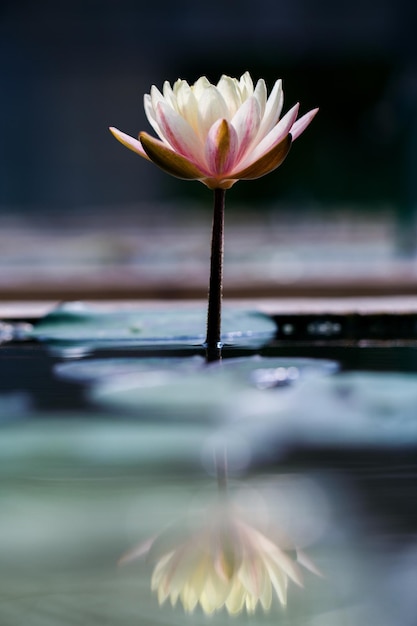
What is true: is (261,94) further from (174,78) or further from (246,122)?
(174,78)

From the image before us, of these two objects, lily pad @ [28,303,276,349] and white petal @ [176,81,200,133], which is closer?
white petal @ [176,81,200,133]

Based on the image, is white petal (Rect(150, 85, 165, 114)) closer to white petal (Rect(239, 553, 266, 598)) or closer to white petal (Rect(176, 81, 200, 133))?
white petal (Rect(176, 81, 200, 133))

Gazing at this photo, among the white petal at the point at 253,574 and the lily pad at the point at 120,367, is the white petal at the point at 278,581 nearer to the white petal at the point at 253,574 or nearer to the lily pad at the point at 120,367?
the white petal at the point at 253,574

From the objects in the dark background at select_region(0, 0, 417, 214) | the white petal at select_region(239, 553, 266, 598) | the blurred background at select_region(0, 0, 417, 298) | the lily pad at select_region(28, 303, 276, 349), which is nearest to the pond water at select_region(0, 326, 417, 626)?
the white petal at select_region(239, 553, 266, 598)

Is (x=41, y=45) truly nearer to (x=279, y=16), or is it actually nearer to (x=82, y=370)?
(x=279, y=16)

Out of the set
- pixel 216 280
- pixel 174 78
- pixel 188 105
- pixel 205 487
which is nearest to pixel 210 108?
pixel 188 105

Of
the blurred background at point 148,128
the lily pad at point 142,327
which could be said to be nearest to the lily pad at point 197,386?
the lily pad at point 142,327

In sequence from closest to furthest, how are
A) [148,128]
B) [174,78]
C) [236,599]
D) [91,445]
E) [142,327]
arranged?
[236,599] < [91,445] < [142,327] < [174,78] < [148,128]
